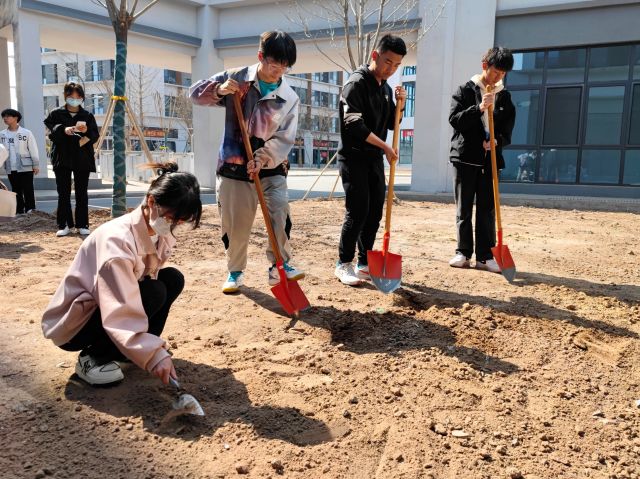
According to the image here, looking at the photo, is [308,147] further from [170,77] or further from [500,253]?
[500,253]

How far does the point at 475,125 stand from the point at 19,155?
6.07 meters

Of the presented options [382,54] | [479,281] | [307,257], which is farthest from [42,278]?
[479,281]

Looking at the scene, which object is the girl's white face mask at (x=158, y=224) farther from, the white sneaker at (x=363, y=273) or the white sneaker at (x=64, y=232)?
the white sneaker at (x=64, y=232)

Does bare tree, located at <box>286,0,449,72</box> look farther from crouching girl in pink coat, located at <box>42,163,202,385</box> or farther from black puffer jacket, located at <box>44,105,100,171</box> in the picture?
crouching girl in pink coat, located at <box>42,163,202,385</box>

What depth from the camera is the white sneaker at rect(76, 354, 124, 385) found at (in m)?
2.32

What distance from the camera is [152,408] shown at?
219cm

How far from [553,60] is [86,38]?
10220 millimetres

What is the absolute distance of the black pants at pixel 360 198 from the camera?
12.4ft

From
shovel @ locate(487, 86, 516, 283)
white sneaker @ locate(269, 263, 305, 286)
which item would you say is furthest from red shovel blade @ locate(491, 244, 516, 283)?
white sneaker @ locate(269, 263, 305, 286)

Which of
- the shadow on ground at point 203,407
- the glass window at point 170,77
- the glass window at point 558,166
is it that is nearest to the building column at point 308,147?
the glass window at point 170,77

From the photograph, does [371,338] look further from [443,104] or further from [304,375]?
[443,104]

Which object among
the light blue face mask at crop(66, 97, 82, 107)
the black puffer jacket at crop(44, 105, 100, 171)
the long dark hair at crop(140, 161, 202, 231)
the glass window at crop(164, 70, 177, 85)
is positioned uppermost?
the glass window at crop(164, 70, 177, 85)

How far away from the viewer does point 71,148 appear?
5938 mm

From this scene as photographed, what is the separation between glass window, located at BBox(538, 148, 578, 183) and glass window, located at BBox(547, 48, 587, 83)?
1496 millimetres
